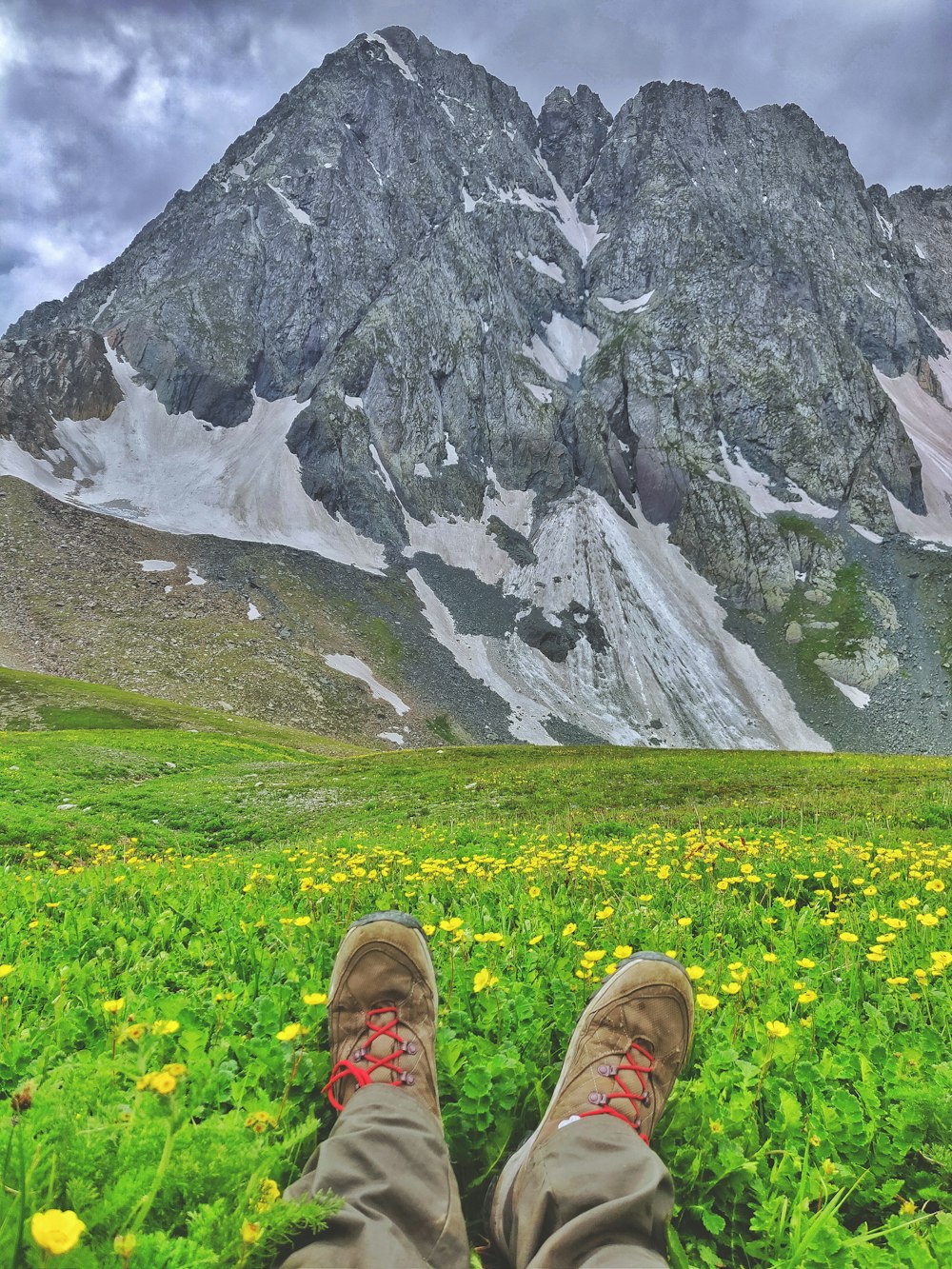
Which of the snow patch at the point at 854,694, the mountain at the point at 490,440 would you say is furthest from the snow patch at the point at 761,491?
the snow patch at the point at 854,694

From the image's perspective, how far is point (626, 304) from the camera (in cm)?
14725

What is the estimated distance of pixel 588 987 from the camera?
→ 405 centimetres

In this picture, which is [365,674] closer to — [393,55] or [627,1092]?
[627,1092]

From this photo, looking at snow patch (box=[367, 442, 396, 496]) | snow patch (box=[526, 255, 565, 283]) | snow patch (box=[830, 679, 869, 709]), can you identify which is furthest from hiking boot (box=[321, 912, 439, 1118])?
snow patch (box=[526, 255, 565, 283])

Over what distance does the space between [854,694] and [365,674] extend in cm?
7343

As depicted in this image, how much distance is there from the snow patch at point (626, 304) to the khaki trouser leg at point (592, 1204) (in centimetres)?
16144

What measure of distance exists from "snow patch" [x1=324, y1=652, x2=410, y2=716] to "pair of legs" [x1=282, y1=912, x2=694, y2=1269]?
67.9 m

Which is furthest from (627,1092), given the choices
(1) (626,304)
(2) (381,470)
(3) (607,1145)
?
(1) (626,304)

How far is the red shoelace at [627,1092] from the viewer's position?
2.90 m

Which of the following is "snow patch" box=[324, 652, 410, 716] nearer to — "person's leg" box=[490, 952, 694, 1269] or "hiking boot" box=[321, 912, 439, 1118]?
"hiking boot" box=[321, 912, 439, 1118]

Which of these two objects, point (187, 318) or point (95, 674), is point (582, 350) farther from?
point (95, 674)

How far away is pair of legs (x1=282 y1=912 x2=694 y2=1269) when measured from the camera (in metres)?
2.24

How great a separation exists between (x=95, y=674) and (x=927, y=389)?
702 feet

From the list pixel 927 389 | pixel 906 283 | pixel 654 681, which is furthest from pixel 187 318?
pixel 906 283
